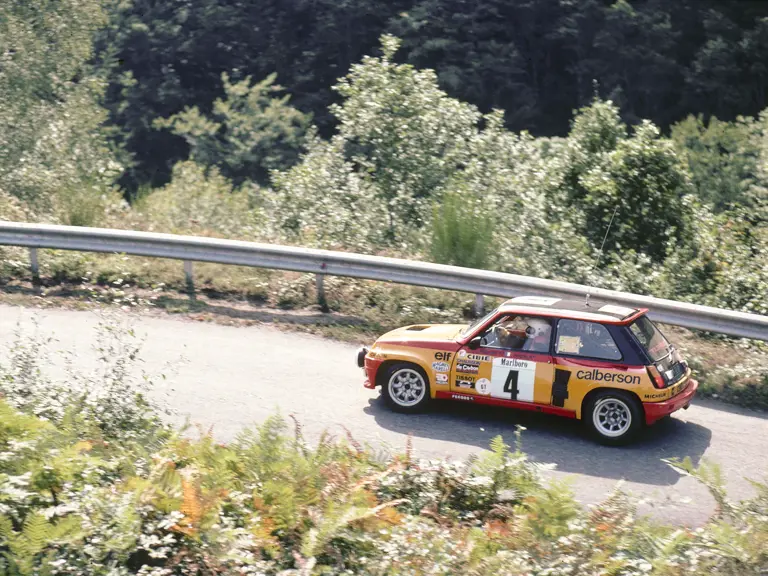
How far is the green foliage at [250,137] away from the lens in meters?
45.1

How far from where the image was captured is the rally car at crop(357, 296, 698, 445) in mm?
9695

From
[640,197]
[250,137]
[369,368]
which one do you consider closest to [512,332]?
[369,368]

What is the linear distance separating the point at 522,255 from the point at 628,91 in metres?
42.3

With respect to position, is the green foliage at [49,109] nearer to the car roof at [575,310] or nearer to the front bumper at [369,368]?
the front bumper at [369,368]

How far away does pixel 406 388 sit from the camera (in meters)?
10.5

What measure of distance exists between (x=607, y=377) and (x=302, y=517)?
3.81m

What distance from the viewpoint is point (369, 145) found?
18.3 m

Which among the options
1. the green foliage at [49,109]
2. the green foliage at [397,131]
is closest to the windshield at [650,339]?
the green foliage at [397,131]

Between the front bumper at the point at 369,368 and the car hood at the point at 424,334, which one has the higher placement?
the car hood at the point at 424,334

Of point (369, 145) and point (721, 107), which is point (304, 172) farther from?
point (721, 107)

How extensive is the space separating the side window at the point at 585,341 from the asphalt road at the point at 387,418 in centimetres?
84

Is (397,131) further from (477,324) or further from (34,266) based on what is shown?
(477,324)

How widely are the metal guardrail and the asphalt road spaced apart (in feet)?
3.86

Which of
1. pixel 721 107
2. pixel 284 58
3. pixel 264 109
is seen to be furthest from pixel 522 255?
pixel 284 58
